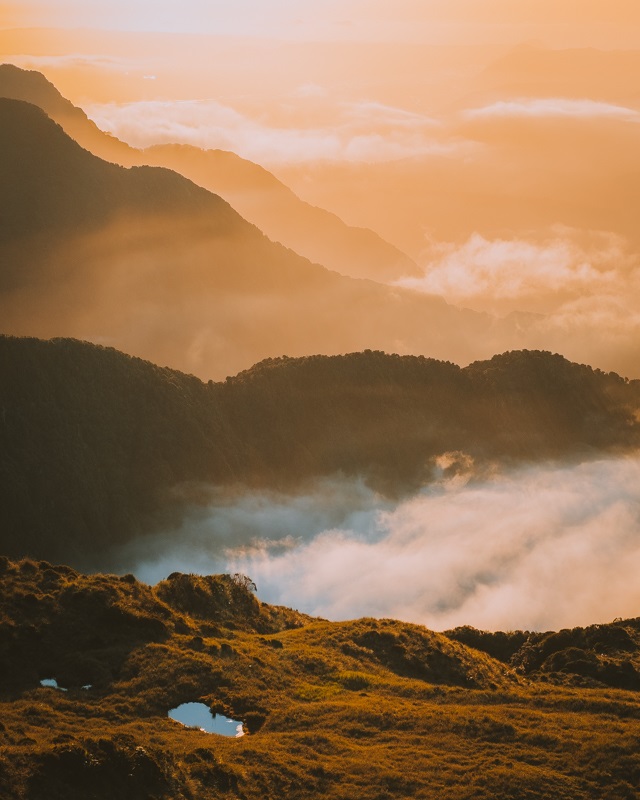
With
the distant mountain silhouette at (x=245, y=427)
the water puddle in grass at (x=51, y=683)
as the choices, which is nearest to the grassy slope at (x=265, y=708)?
the water puddle in grass at (x=51, y=683)

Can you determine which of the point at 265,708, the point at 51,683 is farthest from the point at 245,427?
the point at 51,683

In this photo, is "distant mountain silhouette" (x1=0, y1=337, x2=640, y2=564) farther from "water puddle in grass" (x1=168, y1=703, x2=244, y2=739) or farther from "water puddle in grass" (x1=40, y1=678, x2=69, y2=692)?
"water puddle in grass" (x1=168, y1=703, x2=244, y2=739)

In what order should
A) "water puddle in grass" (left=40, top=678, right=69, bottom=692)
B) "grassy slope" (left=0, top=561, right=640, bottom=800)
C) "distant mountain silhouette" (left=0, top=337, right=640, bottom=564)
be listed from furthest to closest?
"distant mountain silhouette" (left=0, top=337, right=640, bottom=564), "water puddle in grass" (left=40, top=678, right=69, bottom=692), "grassy slope" (left=0, top=561, right=640, bottom=800)

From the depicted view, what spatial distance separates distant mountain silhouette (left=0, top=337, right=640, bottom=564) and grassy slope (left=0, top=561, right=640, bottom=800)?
127 feet

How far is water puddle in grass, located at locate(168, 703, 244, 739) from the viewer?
195 feet

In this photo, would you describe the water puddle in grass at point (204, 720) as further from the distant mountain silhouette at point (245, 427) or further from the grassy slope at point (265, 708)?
the distant mountain silhouette at point (245, 427)

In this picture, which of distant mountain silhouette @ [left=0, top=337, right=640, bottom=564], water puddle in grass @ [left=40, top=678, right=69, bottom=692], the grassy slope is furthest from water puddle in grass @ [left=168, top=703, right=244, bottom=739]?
distant mountain silhouette @ [left=0, top=337, right=640, bottom=564]

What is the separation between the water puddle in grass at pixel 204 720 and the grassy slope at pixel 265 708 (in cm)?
50

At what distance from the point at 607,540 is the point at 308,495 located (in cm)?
3369

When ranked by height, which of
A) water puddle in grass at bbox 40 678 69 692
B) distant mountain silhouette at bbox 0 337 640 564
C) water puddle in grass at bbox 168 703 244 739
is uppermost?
distant mountain silhouette at bbox 0 337 640 564

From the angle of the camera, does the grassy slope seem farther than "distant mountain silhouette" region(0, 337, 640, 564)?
No

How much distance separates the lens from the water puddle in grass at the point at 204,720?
59.4 m

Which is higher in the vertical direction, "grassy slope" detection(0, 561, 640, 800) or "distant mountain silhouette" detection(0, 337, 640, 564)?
"distant mountain silhouette" detection(0, 337, 640, 564)

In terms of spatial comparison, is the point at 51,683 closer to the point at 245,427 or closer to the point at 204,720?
the point at 204,720
